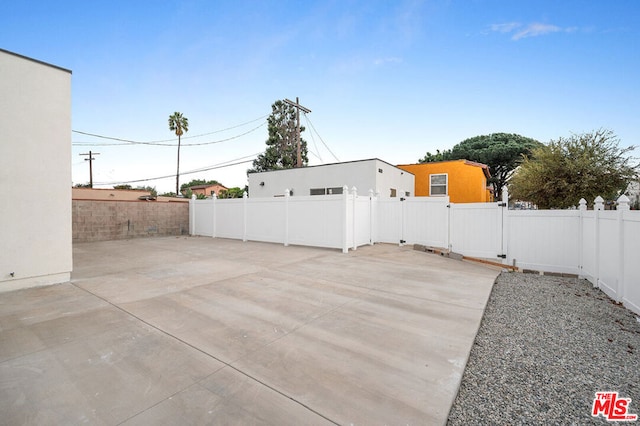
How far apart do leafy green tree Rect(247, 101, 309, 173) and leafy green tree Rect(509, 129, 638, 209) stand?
22410 millimetres

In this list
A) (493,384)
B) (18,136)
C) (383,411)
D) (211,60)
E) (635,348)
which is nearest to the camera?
(383,411)

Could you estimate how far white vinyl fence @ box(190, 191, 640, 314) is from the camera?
14.4ft

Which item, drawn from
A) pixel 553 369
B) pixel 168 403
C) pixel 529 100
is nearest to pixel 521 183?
pixel 529 100

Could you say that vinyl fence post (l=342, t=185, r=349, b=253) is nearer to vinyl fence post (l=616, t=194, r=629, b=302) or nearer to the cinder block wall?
vinyl fence post (l=616, t=194, r=629, b=302)

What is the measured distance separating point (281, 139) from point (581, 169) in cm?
2501

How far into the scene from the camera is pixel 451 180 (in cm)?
1658

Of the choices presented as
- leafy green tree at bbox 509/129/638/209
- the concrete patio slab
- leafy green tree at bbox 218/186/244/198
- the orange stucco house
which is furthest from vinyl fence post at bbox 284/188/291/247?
leafy green tree at bbox 218/186/244/198

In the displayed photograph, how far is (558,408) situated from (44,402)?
371 centimetres

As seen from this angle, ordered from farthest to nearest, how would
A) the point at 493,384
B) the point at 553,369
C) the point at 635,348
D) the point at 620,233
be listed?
the point at 620,233
the point at 635,348
the point at 553,369
the point at 493,384

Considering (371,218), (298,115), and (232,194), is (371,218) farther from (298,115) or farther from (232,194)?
(232,194)

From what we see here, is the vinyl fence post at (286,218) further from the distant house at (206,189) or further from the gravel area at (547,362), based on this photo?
the distant house at (206,189)

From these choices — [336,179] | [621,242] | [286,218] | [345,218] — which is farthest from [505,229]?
[336,179]

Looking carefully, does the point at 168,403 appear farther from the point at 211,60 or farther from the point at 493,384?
the point at 211,60

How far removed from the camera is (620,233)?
4188 millimetres
